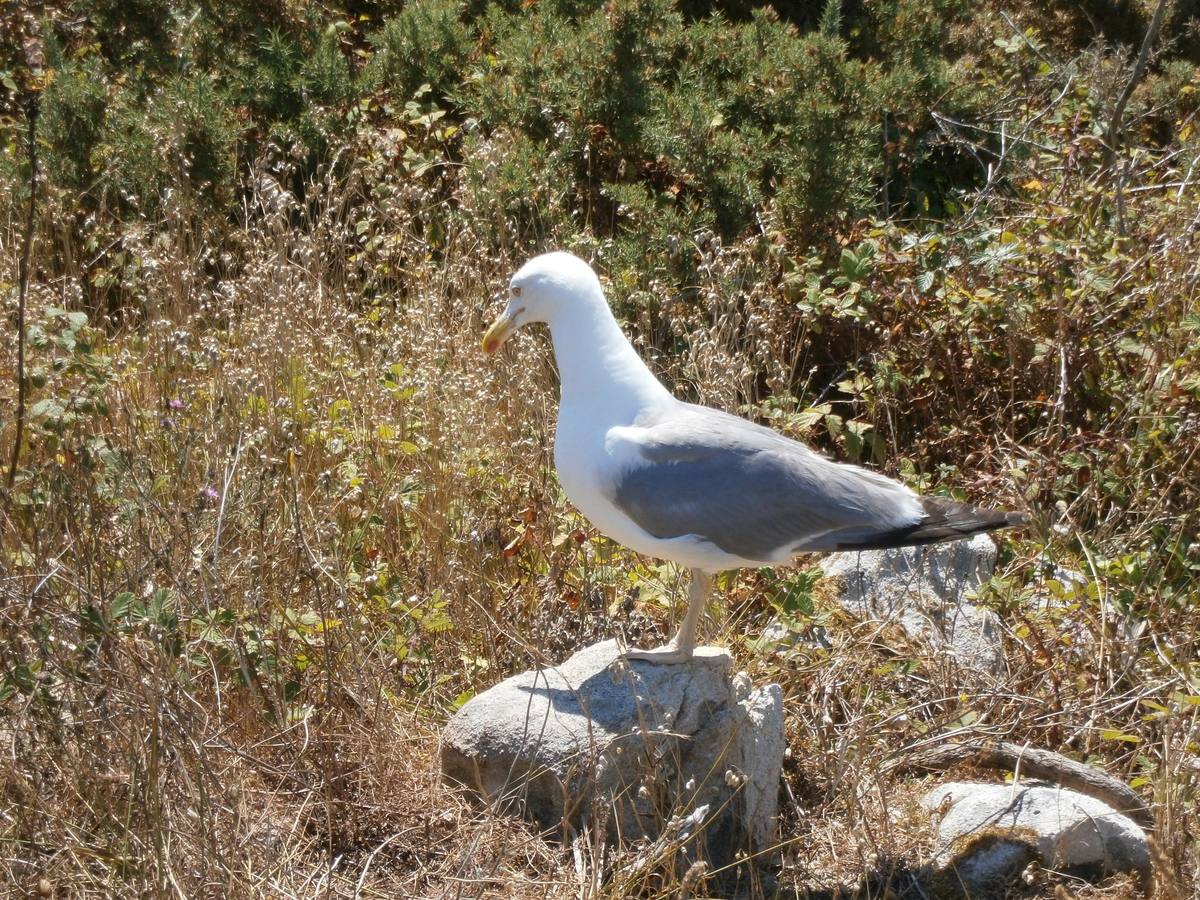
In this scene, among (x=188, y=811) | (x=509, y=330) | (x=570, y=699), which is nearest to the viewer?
(x=188, y=811)

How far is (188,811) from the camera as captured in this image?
2.95 meters

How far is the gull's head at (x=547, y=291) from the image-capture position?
387 cm

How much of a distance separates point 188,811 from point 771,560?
1.62 metres

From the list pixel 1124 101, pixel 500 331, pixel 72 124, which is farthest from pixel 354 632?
pixel 1124 101

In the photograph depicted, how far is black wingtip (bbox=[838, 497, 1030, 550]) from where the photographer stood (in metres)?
3.59

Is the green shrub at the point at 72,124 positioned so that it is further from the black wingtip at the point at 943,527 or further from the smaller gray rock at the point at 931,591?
the black wingtip at the point at 943,527

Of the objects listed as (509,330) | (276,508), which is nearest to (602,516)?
(509,330)

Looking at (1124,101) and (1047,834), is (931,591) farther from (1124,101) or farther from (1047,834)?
(1124,101)

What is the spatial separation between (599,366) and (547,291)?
0.27m

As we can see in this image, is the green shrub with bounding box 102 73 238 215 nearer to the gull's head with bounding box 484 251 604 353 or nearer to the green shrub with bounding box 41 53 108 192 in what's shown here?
the green shrub with bounding box 41 53 108 192

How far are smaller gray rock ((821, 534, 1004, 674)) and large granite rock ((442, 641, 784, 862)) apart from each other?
0.84 metres

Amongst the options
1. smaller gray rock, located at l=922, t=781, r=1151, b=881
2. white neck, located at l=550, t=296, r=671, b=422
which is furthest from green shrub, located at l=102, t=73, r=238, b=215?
smaller gray rock, located at l=922, t=781, r=1151, b=881

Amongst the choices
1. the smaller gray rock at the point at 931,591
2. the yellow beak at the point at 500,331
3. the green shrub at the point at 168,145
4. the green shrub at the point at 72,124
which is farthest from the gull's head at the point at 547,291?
the green shrub at the point at 72,124

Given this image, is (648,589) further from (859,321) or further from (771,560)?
(859,321)
